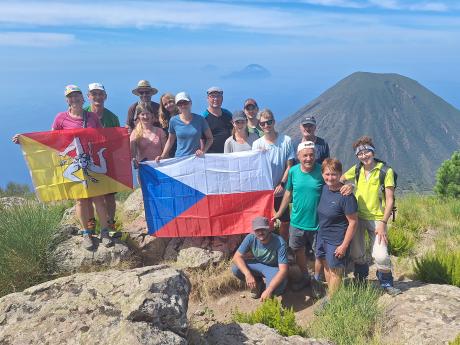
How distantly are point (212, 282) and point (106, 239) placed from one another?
201 cm

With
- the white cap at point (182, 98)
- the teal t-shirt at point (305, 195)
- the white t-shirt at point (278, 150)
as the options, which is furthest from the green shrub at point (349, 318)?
the white cap at point (182, 98)

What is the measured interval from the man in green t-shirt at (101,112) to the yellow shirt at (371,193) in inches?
168

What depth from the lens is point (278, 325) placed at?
5379mm

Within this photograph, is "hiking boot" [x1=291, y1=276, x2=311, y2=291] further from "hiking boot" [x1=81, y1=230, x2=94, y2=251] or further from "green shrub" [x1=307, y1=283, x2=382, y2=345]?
"hiking boot" [x1=81, y1=230, x2=94, y2=251]

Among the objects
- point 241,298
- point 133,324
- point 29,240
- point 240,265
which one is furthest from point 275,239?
point 29,240

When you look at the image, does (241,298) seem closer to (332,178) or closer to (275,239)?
(275,239)

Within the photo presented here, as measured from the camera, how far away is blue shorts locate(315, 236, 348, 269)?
19.8 feet

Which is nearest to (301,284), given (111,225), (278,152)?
(278,152)

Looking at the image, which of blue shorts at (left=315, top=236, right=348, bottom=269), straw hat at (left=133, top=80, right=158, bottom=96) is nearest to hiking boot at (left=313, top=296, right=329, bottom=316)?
blue shorts at (left=315, top=236, right=348, bottom=269)

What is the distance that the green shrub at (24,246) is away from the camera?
623 cm

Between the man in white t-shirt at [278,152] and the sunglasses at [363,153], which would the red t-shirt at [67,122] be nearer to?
the man in white t-shirt at [278,152]

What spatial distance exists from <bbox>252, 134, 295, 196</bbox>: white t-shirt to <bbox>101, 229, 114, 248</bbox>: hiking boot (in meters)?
3.03

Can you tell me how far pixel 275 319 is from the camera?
18.0ft

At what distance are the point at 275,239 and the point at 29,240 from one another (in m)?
3.98
